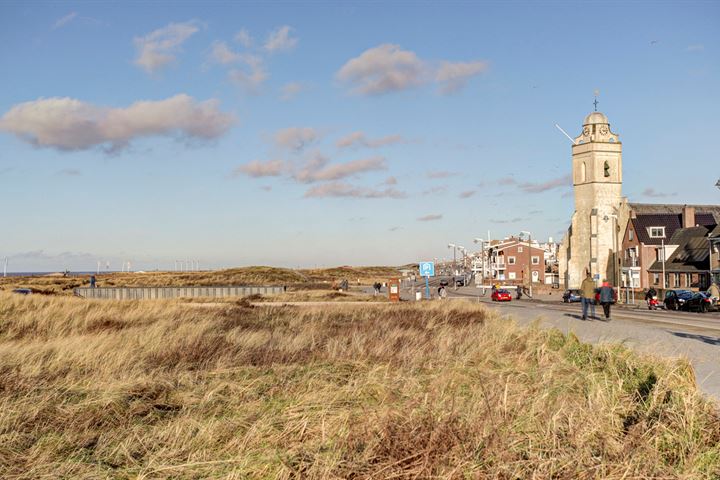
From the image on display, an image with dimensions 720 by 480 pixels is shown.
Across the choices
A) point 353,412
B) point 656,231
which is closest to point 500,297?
point 656,231

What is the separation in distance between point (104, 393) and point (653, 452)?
6.87 meters

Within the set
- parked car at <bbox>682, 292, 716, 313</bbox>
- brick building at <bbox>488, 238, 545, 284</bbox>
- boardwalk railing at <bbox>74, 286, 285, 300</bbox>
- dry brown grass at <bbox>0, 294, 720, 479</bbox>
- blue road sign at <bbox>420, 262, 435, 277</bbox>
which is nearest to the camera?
dry brown grass at <bbox>0, 294, 720, 479</bbox>

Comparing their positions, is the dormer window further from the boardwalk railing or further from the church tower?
the boardwalk railing

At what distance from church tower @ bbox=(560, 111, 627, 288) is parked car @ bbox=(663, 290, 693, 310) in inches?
1455

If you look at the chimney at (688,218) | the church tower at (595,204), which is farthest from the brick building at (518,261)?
the chimney at (688,218)

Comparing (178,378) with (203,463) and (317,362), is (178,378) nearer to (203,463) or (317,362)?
(317,362)

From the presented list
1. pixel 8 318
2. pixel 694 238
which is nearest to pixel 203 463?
pixel 8 318

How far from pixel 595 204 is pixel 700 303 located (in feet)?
153

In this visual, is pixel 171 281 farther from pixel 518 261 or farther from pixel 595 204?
pixel 595 204

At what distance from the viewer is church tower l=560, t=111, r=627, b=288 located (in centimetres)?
7988

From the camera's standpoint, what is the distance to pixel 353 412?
7.17 meters

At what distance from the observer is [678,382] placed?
8.67 m

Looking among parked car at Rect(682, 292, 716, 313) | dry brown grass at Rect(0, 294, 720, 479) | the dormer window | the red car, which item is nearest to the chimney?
the dormer window

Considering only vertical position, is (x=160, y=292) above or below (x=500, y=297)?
above
